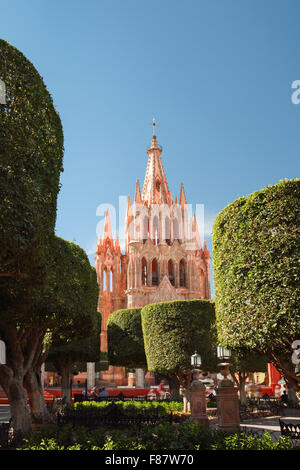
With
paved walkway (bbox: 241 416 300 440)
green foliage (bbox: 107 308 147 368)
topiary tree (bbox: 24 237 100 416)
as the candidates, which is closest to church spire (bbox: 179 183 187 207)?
green foliage (bbox: 107 308 147 368)

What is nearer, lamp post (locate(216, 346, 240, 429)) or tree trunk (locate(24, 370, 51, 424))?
lamp post (locate(216, 346, 240, 429))

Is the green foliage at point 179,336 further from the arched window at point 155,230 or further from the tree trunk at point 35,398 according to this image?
the arched window at point 155,230

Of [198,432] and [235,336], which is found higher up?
[235,336]

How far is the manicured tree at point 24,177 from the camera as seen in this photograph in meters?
8.09

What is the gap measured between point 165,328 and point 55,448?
16.7m

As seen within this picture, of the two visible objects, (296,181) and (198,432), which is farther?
(296,181)

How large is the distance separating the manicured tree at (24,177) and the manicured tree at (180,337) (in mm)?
12665

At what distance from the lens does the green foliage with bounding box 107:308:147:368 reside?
32562mm

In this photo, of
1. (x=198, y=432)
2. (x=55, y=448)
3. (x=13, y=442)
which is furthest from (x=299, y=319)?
(x=13, y=442)

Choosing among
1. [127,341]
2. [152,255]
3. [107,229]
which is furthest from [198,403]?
[107,229]

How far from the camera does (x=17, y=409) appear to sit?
13.1 meters

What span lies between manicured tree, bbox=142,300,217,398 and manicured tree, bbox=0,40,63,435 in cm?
1266

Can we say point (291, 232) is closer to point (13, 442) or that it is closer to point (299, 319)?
point (299, 319)

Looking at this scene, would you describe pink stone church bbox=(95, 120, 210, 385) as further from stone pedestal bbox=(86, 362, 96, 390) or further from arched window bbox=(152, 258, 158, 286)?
stone pedestal bbox=(86, 362, 96, 390)
